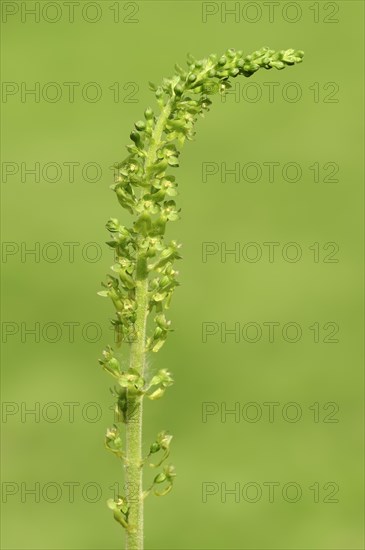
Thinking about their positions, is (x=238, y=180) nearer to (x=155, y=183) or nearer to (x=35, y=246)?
(x=35, y=246)

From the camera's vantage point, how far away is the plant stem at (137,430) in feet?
2.33

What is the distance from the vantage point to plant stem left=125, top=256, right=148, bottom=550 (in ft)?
2.33

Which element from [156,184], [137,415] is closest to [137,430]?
[137,415]

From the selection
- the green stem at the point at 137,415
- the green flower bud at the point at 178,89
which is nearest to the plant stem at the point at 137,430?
the green stem at the point at 137,415

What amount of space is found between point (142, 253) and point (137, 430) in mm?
106

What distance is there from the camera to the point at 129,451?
72 cm

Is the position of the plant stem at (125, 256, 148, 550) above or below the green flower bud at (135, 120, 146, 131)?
below

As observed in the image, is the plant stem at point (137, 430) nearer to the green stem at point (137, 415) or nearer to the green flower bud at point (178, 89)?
the green stem at point (137, 415)

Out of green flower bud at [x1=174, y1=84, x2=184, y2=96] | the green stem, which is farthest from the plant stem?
green flower bud at [x1=174, y1=84, x2=184, y2=96]

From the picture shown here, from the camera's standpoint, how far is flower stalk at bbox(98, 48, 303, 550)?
715 mm

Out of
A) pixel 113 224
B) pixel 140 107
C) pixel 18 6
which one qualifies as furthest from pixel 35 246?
pixel 113 224

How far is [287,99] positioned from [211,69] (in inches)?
154

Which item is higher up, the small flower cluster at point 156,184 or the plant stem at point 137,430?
the small flower cluster at point 156,184

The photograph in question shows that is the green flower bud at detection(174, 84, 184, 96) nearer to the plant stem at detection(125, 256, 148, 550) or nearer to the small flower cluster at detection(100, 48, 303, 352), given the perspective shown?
the small flower cluster at detection(100, 48, 303, 352)
